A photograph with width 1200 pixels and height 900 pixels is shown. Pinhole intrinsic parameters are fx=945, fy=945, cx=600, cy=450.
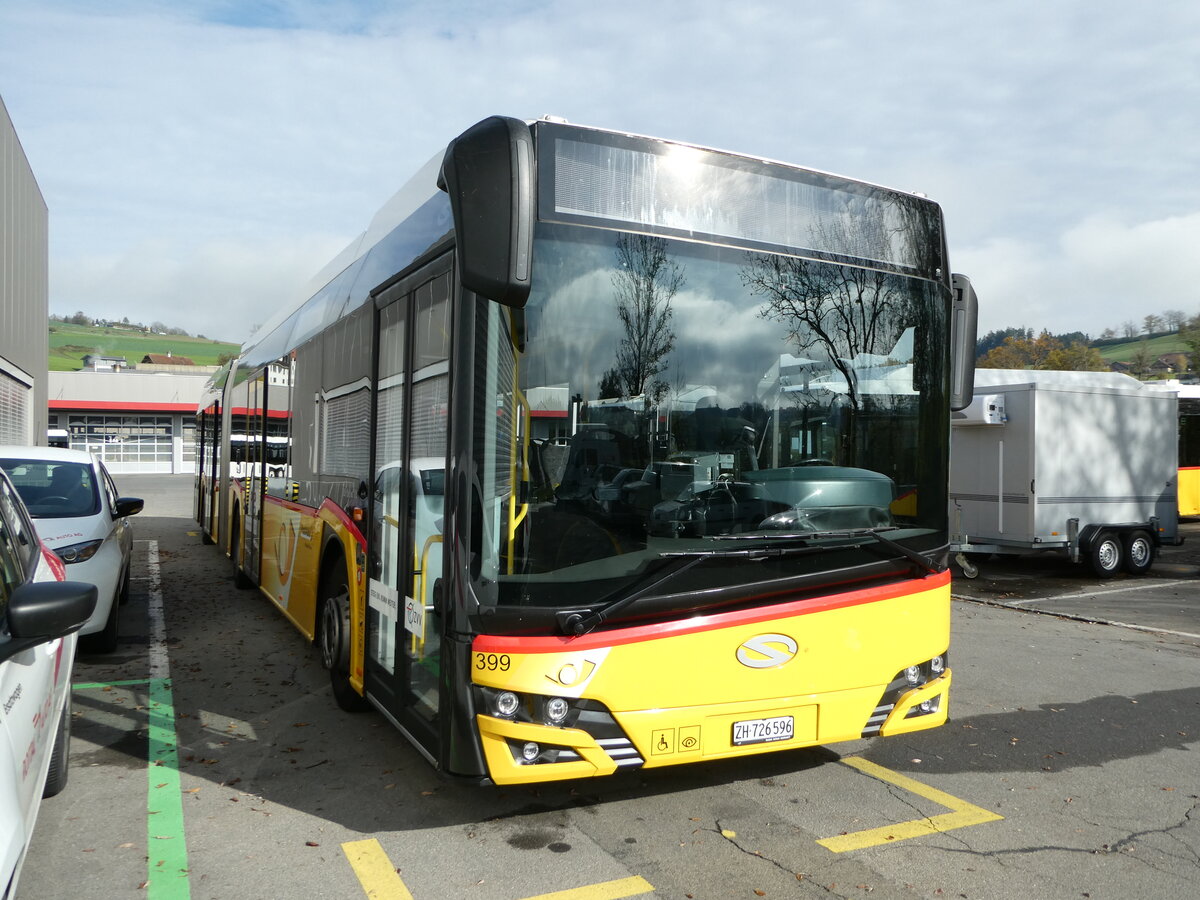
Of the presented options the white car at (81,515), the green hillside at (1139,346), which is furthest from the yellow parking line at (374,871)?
the green hillside at (1139,346)

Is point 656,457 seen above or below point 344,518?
above

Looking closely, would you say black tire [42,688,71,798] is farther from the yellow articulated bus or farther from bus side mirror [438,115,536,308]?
bus side mirror [438,115,536,308]

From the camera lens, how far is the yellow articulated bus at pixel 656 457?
12.5ft

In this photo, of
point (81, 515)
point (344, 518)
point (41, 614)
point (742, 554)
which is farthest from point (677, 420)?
point (81, 515)

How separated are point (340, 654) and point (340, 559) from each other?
60cm

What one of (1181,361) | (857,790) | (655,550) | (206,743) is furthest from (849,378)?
(1181,361)

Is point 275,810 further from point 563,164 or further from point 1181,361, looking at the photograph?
point 1181,361

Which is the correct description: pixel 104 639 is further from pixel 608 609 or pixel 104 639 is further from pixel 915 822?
A: pixel 915 822

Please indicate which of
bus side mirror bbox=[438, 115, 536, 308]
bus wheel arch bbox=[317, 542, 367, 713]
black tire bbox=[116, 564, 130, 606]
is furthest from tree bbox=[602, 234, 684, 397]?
black tire bbox=[116, 564, 130, 606]

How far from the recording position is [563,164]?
3.93m

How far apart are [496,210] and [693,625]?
6.10 feet

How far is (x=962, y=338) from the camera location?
5.11 m

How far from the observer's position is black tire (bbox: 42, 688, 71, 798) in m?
4.45

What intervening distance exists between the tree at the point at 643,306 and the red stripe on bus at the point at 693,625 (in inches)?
38.9
